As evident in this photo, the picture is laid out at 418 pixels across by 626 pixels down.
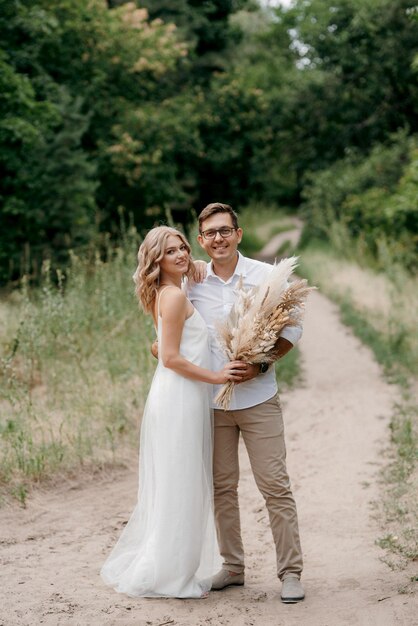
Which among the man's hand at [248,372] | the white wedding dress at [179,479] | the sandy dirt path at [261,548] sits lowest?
the sandy dirt path at [261,548]

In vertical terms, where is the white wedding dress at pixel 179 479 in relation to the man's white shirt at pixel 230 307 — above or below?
below

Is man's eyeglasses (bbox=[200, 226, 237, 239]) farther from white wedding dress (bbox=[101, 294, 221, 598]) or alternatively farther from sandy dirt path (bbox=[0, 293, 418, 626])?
sandy dirt path (bbox=[0, 293, 418, 626])

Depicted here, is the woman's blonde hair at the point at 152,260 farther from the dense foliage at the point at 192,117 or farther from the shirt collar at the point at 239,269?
the dense foliage at the point at 192,117

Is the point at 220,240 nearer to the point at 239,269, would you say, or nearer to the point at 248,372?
the point at 239,269

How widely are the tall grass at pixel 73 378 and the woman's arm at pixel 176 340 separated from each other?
234cm

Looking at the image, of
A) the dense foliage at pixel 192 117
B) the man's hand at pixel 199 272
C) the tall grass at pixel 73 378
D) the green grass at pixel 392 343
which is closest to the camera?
the man's hand at pixel 199 272

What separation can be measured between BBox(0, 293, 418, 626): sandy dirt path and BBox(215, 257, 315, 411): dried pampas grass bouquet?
3.68ft

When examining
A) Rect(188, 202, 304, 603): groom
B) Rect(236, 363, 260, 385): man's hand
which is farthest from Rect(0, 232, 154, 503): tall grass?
Rect(236, 363, 260, 385): man's hand

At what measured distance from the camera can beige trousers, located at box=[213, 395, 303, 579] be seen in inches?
174

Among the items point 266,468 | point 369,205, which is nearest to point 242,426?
point 266,468

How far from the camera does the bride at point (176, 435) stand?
14.4 feet

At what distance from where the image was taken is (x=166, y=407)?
4.43 metres

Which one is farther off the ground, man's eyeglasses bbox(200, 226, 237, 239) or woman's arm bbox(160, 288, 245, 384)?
man's eyeglasses bbox(200, 226, 237, 239)

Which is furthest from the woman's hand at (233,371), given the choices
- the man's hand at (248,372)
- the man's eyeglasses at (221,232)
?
the man's eyeglasses at (221,232)
